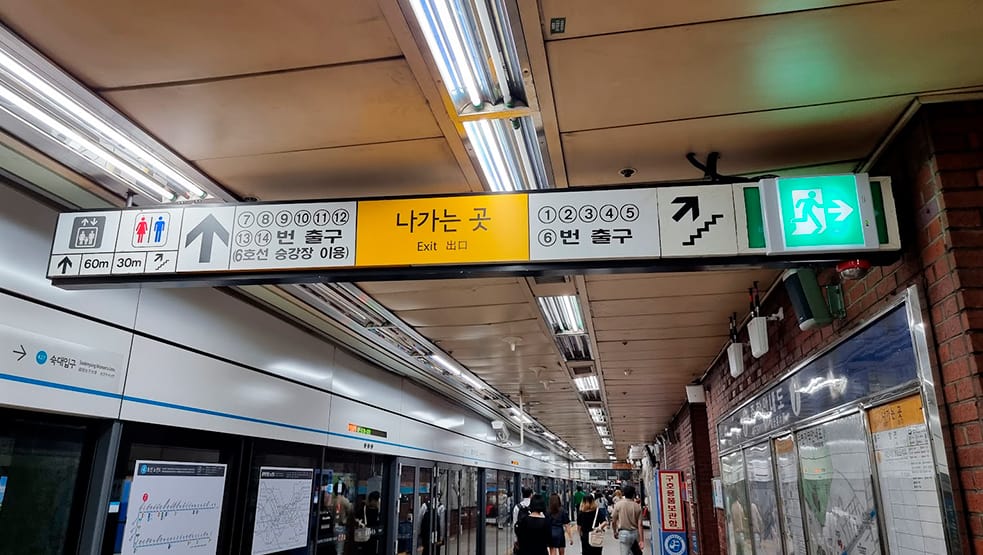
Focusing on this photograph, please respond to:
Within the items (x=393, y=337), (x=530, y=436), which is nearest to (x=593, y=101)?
(x=393, y=337)

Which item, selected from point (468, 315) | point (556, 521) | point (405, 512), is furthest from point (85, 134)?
point (556, 521)

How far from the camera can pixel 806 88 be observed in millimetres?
2250

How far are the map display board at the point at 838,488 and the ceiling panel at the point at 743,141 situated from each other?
4.17ft

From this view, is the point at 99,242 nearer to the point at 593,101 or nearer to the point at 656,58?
the point at 593,101

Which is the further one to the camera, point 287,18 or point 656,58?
point 656,58

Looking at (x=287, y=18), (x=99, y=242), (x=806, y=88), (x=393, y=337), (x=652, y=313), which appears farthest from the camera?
(x=393, y=337)

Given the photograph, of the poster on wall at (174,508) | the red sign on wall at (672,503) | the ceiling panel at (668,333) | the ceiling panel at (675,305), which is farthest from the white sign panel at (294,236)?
the red sign on wall at (672,503)

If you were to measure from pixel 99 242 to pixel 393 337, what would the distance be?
326cm

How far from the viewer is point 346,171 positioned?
294 cm

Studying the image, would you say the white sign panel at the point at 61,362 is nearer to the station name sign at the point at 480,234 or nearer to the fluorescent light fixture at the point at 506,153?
the station name sign at the point at 480,234

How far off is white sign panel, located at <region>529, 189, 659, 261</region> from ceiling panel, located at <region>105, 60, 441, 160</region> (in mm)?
559

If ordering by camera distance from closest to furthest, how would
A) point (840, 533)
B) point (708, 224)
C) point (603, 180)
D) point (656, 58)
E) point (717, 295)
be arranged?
point (656, 58) → point (708, 224) → point (603, 180) → point (840, 533) → point (717, 295)

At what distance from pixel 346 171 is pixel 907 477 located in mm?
2689

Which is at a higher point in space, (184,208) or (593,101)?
(593,101)
